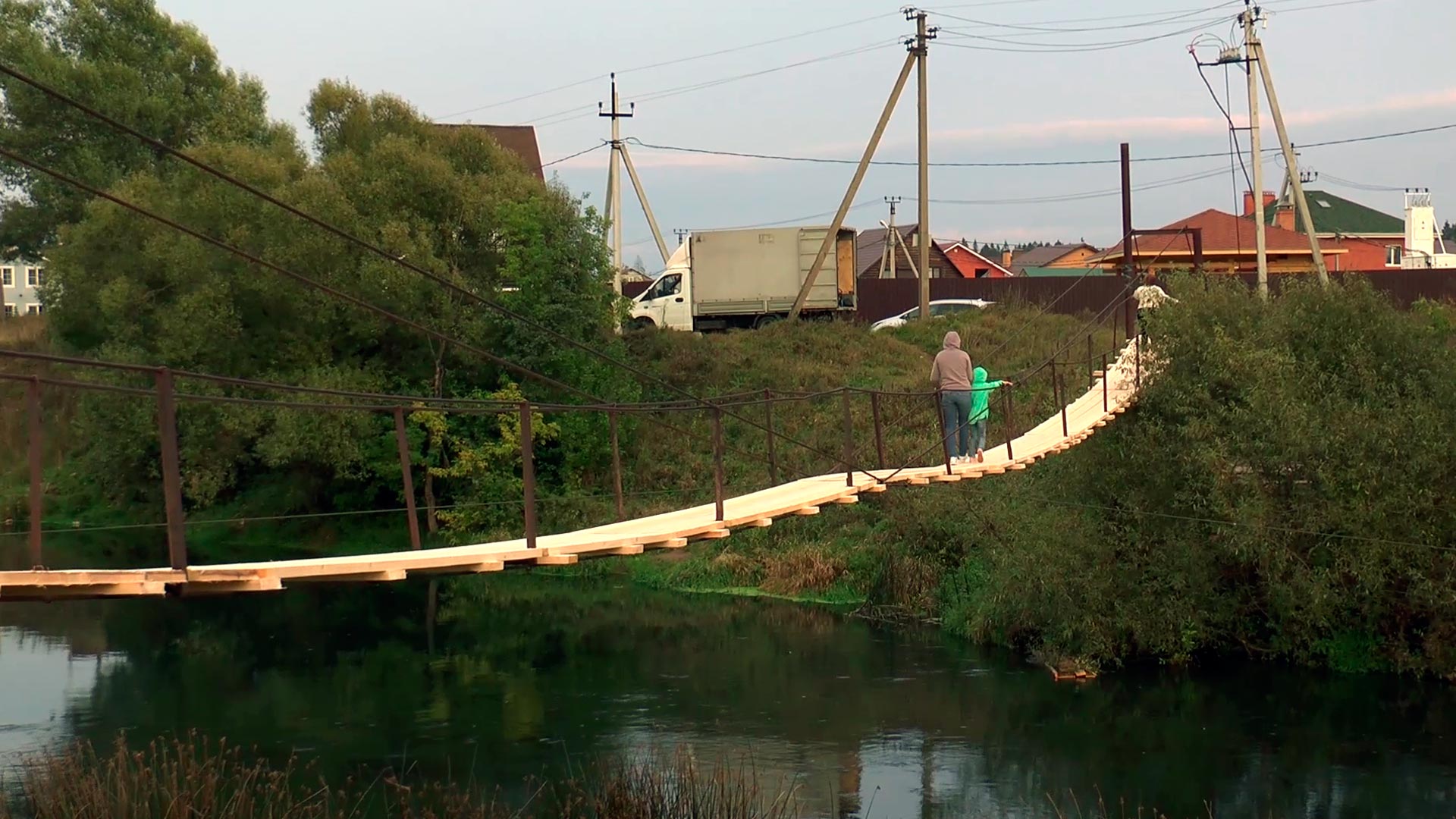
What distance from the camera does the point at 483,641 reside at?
63.0ft

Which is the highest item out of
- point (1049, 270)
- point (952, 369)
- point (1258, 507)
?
point (1049, 270)

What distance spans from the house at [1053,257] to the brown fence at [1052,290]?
26221mm

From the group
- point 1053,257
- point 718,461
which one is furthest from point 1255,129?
point 1053,257

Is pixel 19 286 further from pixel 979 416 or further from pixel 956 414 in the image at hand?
pixel 956 414

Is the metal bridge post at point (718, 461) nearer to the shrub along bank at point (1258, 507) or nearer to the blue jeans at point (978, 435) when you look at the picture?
the blue jeans at point (978, 435)

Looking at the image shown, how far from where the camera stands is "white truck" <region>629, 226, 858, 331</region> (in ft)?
96.4

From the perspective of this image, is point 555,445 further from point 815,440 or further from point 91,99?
point 91,99

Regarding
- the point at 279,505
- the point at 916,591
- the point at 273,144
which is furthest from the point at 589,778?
the point at 273,144

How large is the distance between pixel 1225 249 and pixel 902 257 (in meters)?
11.0

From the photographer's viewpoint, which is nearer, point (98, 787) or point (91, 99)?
point (98, 787)

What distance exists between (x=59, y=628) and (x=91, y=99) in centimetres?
1591

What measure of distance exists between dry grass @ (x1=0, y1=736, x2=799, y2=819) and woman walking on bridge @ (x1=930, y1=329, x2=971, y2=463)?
11.0 ft

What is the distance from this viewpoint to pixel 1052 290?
1244 inches

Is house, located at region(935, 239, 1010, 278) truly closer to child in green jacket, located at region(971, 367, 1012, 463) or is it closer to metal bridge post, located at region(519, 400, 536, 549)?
child in green jacket, located at region(971, 367, 1012, 463)
